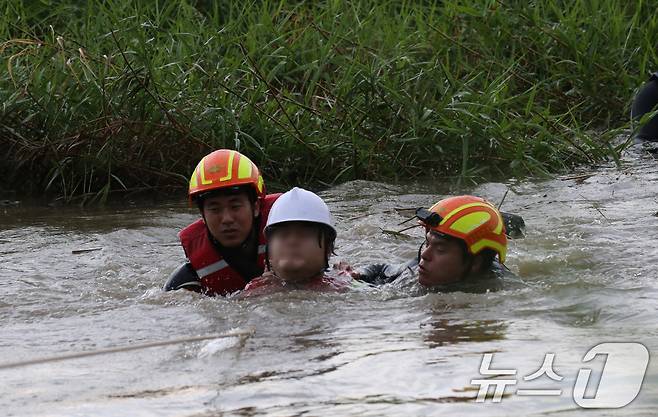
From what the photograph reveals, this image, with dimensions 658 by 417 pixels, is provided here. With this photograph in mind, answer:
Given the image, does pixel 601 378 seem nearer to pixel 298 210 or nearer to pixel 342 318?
pixel 342 318

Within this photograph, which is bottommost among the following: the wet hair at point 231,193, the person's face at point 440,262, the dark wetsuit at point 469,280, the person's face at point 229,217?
the dark wetsuit at point 469,280

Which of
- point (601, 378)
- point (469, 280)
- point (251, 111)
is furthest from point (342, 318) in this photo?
point (251, 111)

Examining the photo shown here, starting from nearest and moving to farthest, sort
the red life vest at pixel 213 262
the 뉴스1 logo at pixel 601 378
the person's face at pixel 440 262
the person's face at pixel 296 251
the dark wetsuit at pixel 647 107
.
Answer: the 뉴스1 logo at pixel 601 378, the person's face at pixel 296 251, the person's face at pixel 440 262, the red life vest at pixel 213 262, the dark wetsuit at pixel 647 107

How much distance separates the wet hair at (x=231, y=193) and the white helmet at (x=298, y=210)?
14.5 inches

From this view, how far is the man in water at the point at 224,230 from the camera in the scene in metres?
6.48

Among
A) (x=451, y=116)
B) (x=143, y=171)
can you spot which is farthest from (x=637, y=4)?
(x=143, y=171)

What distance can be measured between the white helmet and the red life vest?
48 cm

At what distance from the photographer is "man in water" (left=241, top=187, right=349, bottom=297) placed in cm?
604

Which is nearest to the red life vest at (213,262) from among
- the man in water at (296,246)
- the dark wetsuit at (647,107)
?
the man in water at (296,246)

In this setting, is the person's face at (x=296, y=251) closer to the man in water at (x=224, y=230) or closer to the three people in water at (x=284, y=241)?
the three people in water at (x=284, y=241)

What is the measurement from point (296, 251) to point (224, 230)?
23.6 inches

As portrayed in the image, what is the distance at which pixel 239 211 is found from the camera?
21.5ft

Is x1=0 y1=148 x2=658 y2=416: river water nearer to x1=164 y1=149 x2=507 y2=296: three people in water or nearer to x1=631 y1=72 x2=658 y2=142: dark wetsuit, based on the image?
x1=164 y1=149 x2=507 y2=296: three people in water

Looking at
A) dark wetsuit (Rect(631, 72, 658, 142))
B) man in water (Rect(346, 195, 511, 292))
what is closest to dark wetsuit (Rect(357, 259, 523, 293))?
man in water (Rect(346, 195, 511, 292))
